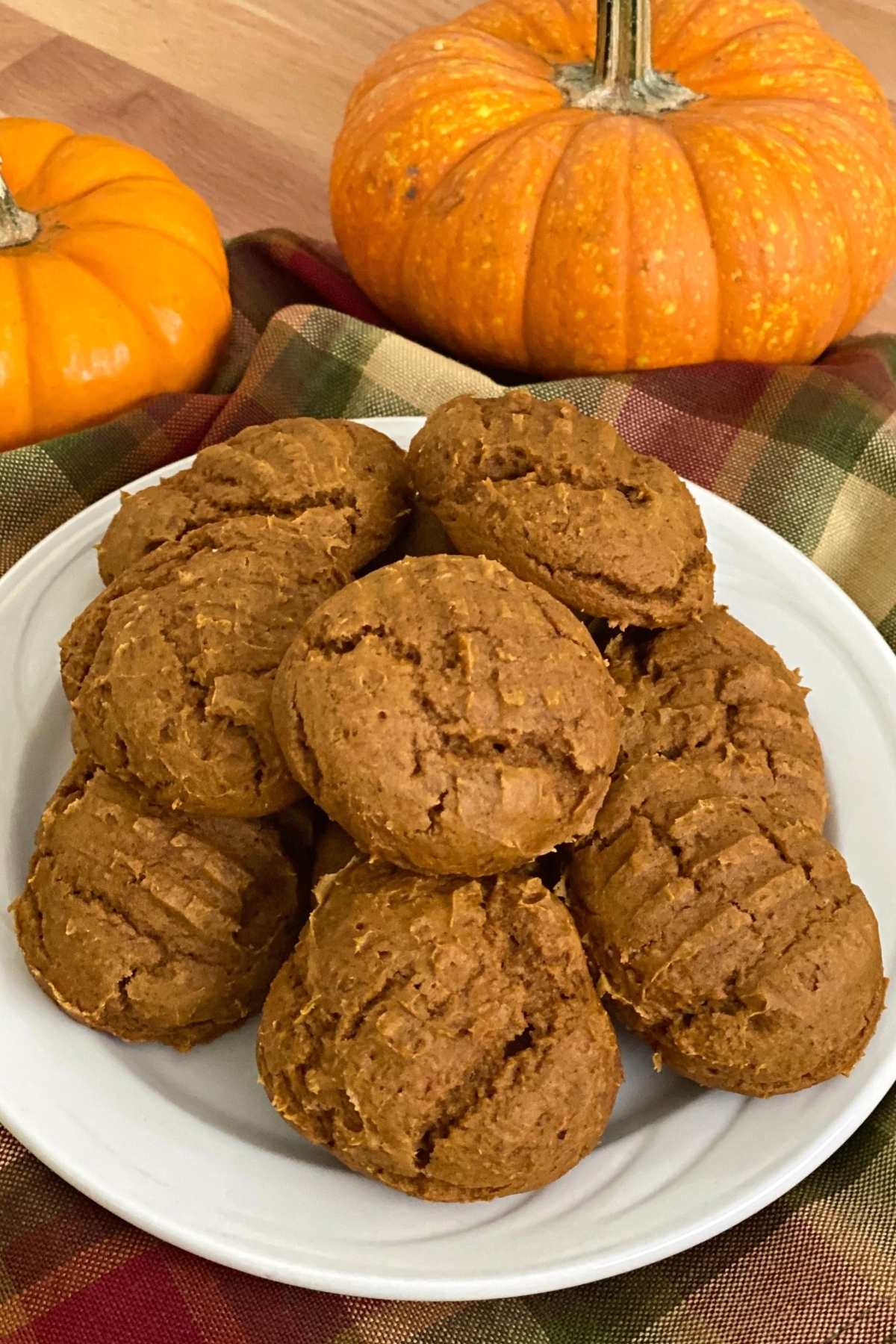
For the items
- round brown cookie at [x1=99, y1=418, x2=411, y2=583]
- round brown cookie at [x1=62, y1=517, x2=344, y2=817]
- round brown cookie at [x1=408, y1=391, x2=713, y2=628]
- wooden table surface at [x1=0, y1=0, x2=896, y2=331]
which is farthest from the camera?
wooden table surface at [x1=0, y1=0, x2=896, y2=331]

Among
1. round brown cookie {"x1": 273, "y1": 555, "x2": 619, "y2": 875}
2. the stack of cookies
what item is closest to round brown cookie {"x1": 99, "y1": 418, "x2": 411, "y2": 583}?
the stack of cookies

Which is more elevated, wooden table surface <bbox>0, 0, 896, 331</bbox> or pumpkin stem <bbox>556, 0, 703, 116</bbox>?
pumpkin stem <bbox>556, 0, 703, 116</bbox>

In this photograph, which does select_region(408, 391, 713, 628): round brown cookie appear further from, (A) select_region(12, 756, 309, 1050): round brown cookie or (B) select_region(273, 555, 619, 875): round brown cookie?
(A) select_region(12, 756, 309, 1050): round brown cookie

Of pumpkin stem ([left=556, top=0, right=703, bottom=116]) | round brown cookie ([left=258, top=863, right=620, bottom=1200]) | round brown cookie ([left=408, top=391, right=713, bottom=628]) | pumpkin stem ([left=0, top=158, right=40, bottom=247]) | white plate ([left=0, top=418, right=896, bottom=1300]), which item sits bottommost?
white plate ([left=0, top=418, right=896, bottom=1300])

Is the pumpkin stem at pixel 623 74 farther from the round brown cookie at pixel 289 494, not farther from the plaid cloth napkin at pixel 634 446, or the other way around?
the round brown cookie at pixel 289 494

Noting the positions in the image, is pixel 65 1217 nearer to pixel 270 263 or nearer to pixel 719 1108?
pixel 719 1108

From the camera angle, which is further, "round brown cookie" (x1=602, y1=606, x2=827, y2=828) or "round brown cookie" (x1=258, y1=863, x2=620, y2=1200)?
"round brown cookie" (x1=602, y1=606, x2=827, y2=828)

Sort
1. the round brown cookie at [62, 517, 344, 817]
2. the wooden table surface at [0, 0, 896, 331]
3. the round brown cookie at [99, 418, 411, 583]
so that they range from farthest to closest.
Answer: the wooden table surface at [0, 0, 896, 331]
the round brown cookie at [99, 418, 411, 583]
the round brown cookie at [62, 517, 344, 817]
